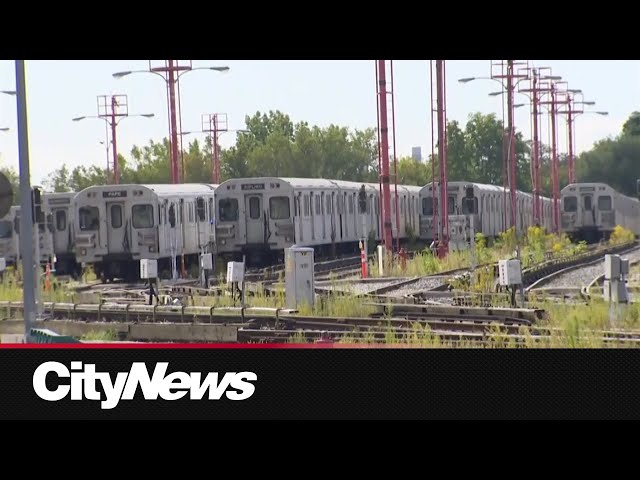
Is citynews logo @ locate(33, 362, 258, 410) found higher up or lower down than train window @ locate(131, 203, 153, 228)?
lower down

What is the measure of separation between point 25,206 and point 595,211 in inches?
627

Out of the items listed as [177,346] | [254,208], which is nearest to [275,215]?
[254,208]

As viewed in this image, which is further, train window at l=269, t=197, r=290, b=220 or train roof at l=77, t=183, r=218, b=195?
train window at l=269, t=197, r=290, b=220

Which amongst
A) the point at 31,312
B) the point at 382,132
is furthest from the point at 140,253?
the point at 31,312

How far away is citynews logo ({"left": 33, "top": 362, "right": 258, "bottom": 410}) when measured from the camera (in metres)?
8.94

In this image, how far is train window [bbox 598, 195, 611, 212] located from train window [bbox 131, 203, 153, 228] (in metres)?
8.91

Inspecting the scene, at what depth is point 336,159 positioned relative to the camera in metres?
24.3

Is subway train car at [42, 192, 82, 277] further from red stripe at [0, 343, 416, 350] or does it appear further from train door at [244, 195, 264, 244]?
red stripe at [0, 343, 416, 350]

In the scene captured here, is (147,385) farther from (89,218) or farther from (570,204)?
(89,218)

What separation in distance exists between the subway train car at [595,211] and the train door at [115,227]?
29.7 feet

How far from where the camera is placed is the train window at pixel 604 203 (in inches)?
1063

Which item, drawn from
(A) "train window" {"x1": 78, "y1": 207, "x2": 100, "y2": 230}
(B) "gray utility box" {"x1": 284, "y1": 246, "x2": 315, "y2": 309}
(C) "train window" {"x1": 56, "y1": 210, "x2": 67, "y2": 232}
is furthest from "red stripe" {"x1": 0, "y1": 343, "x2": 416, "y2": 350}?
(C) "train window" {"x1": 56, "y1": 210, "x2": 67, "y2": 232}
